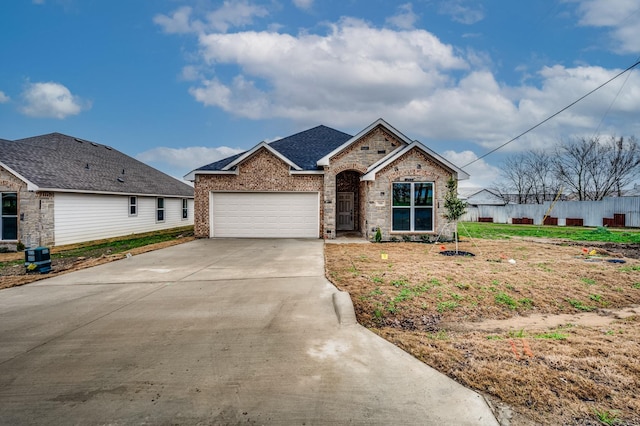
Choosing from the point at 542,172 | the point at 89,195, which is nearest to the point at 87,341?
the point at 89,195

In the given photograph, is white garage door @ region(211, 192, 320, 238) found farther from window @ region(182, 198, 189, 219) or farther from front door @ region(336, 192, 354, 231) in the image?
window @ region(182, 198, 189, 219)

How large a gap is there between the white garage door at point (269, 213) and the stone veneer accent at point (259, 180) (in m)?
0.32

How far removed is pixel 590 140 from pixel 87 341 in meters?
45.0

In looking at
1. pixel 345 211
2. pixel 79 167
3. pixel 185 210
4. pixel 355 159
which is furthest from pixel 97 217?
pixel 355 159

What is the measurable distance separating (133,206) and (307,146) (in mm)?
10685

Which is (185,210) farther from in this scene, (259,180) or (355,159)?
(355,159)

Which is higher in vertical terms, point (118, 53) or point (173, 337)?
point (118, 53)

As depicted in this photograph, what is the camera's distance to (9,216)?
42.7 ft

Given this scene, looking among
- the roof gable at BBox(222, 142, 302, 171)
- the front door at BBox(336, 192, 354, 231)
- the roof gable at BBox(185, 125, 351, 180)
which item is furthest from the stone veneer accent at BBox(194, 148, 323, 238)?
the front door at BBox(336, 192, 354, 231)

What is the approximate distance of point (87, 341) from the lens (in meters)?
4.11

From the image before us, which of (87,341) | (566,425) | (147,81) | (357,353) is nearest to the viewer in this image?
(566,425)

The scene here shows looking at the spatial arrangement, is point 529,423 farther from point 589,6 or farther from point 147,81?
point 147,81

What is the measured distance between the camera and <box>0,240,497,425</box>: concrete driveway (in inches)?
105

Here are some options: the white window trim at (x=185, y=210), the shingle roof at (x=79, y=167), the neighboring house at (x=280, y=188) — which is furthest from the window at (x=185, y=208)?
the neighboring house at (x=280, y=188)
